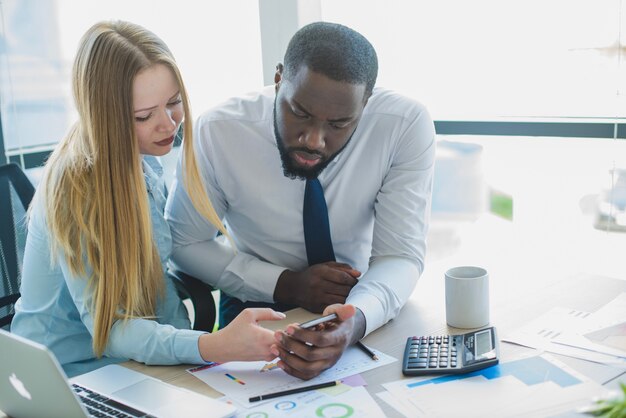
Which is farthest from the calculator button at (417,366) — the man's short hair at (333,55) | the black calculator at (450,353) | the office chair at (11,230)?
the office chair at (11,230)

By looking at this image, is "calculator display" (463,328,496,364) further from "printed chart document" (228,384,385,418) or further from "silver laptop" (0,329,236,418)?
"silver laptop" (0,329,236,418)

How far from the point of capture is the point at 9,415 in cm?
120

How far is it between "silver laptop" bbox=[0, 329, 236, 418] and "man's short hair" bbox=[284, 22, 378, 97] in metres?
0.78

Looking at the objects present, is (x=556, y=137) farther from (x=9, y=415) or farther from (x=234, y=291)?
(x=9, y=415)

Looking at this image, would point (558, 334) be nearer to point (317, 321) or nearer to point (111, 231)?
point (317, 321)

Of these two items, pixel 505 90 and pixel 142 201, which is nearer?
pixel 142 201

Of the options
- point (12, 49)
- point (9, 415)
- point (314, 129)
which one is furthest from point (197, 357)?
point (12, 49)

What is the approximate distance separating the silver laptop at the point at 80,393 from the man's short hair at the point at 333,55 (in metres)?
0.78

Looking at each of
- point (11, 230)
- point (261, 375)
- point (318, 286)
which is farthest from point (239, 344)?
point (11, 230)

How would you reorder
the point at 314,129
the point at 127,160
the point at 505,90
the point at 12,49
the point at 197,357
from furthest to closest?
1. the point at 505,90
2. the point at 12,49
3. the point at 314,129
4. the point at 127,160
5. the point at 197,357

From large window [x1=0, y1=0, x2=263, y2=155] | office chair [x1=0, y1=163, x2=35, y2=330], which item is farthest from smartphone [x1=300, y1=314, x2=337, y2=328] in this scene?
large window [x1=0, y1=0, x2=263, y2=155]

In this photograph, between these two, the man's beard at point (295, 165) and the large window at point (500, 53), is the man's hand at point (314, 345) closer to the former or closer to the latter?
the man's beard at point (295, 165)

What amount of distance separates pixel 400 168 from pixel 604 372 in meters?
0.78

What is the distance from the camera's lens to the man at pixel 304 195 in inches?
68.8
